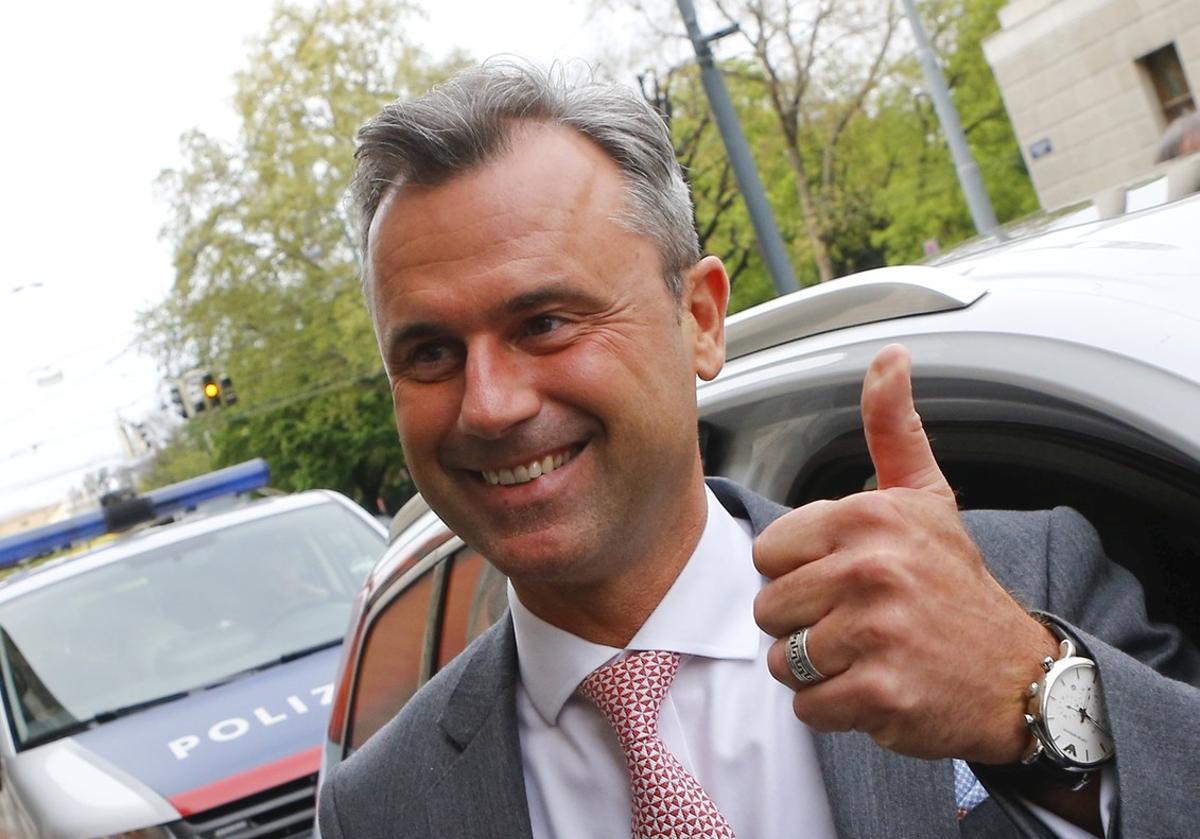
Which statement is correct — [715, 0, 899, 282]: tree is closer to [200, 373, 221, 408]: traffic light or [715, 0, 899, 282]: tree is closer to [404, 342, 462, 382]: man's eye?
[200, 373, 221, 408]: traffic light

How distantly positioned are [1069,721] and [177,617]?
20.2 ft

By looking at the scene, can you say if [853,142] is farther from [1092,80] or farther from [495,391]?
[495,391]

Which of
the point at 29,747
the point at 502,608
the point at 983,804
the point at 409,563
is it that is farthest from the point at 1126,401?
the point at 29,747

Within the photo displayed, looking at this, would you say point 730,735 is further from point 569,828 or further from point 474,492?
point 474,492

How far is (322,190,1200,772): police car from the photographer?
1.49m

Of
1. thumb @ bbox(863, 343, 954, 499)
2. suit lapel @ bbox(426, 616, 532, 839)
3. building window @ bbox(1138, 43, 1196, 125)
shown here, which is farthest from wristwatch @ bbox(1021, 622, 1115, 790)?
building window @ bbox(1138, 43, 1196, 125)

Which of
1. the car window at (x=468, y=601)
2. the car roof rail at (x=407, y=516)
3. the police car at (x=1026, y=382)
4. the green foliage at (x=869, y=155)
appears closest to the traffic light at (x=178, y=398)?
the green foliage at (x=869, y=155)

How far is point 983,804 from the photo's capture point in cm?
156

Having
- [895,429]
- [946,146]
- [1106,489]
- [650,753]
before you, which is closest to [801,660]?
[895,429]

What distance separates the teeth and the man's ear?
0.34 meters

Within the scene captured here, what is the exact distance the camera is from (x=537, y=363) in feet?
5.96

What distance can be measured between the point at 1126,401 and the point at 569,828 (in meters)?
0.91

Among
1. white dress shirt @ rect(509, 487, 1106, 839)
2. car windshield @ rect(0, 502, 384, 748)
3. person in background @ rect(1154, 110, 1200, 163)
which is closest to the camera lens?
white dress shirt @ rect(509, 487, 1106, 839)

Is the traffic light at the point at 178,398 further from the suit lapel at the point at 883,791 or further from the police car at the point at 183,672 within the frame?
the suit lapel at the point at 883,791
